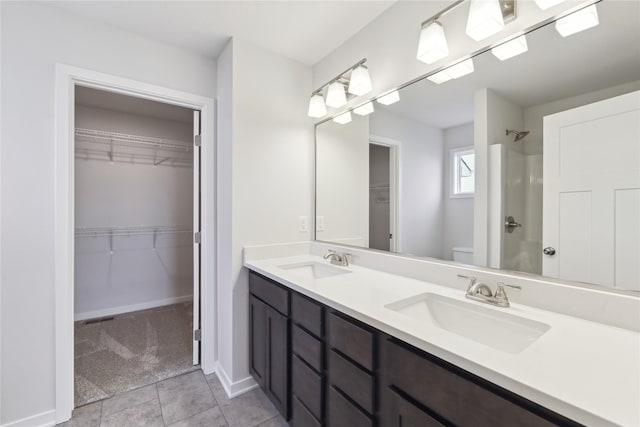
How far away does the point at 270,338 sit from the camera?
1.63 metres

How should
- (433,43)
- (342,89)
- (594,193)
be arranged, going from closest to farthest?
(594,193) → (433,43) → (342,89)

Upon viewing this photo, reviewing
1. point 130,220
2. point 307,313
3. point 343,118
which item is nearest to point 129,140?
point 130,220

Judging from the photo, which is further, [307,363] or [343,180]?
[343,180]

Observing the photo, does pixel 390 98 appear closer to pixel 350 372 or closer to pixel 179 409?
pixel 350 372

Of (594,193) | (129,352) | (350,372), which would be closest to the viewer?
(594,193)

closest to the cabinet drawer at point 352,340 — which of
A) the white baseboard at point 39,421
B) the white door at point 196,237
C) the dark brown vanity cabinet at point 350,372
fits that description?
the dark brown vanity cabinet at point 350,372

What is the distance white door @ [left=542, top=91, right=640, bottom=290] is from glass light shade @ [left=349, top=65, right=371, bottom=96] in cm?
97

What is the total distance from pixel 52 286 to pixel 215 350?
1.12 meters

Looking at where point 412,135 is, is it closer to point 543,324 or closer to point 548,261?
point 548,261

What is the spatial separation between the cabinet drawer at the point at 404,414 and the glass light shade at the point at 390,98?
4.78 feet

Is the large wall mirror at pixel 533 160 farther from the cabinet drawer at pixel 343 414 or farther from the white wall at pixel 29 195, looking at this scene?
the white wall at pixel 29 195

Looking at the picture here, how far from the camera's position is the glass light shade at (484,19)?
1.09 meters

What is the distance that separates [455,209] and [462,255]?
0.22m

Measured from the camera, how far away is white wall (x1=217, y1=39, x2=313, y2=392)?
189cm
